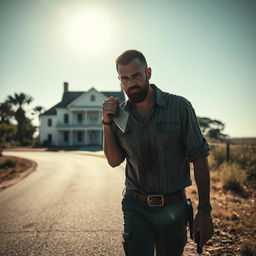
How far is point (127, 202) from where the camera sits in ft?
8.62

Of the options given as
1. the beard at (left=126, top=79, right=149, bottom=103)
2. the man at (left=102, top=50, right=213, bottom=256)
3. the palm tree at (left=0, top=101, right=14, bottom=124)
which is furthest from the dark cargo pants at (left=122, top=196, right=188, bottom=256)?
the palm tree at (left=0, top=101, right=14, bottom=124)

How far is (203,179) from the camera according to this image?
2363mm

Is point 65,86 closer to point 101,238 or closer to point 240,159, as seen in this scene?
point 240,159

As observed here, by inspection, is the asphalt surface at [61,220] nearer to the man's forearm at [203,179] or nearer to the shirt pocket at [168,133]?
the man's forearm at [203,179]

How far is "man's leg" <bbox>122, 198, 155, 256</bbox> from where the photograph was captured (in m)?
2.45

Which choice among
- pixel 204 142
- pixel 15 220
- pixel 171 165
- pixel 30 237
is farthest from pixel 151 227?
pixel 15 220

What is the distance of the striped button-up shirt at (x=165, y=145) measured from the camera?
7.86ft

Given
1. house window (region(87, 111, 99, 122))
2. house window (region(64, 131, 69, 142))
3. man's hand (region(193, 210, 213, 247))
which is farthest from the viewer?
house window (region(64, 131, 69, 142))

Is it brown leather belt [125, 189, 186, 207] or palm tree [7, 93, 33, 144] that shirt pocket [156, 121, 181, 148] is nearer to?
brown leather belt [125, 189, 186, 207]

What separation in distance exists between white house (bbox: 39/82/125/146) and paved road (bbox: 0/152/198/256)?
42.8 meters

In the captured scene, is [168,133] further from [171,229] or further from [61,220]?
[61,220]

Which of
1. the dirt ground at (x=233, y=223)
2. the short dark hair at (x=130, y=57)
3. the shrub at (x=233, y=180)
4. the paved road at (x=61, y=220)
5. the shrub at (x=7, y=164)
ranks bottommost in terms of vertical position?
the shrub at (x=7, y=164)

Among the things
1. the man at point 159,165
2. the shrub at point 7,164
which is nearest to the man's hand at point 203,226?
the man at point 159,165

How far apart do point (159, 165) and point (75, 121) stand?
2125 inches
